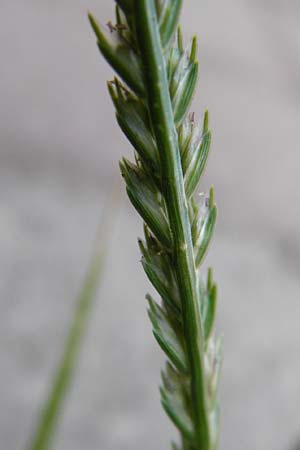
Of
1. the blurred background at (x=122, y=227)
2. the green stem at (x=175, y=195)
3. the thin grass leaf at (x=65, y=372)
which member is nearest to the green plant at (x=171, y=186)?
the green stem at (x=175, y=195)

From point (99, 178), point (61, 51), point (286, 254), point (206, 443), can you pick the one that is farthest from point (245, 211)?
point (206, 443)

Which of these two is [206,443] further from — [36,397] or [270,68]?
[270,68]

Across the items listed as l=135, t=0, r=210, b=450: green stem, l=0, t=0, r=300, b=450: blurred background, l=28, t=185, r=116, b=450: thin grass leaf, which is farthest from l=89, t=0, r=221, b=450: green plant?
l=0, t=0, r=300, b=450: blurred background

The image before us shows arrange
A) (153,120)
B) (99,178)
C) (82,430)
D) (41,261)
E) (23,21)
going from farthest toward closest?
(23,21)
(99,178)
(41,261)
(82,430)
(153,120)

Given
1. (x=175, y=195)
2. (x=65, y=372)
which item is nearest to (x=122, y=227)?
(x=65, y=372)

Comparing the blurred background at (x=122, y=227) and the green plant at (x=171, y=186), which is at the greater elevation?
the blurred background at (x=122, y=227)

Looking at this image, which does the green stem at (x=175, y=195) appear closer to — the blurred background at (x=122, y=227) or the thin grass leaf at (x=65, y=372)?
the thin grass leaf at (x=65, y=372)
